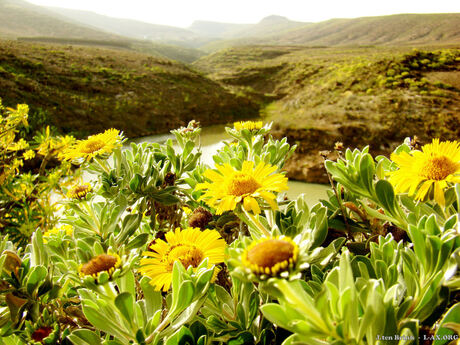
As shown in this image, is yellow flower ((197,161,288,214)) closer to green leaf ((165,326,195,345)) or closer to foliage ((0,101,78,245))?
green leaf ((165,326,195,345))

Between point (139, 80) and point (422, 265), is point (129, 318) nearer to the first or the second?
point (422, 265)

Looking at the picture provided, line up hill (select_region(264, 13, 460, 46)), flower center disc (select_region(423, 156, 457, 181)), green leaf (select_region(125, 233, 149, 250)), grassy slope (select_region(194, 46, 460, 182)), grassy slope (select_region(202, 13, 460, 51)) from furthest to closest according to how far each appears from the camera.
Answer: hill (select_region(264, 13, 460, 46))
grassy slope (select_region(202, 13, 460, 51))
grassy slope (select_region(194, 46, 460, 182))
green leaf (select_region(125, 233, 149, 250))
flower center disc (select_region(423, 156, 457, 181))

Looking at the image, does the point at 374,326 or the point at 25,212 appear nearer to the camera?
the point at 374,326

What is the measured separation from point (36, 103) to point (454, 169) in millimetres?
12564

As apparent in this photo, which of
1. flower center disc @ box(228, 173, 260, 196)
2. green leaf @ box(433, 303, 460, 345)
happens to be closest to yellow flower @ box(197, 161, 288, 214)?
flower center disc @ box(228, 173, 260, 196)

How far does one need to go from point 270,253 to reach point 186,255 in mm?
320

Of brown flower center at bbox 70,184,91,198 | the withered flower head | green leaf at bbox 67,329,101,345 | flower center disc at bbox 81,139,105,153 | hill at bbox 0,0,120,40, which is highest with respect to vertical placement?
hill at bbox 0,0,120,40

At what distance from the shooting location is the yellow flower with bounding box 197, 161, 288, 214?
0.62m

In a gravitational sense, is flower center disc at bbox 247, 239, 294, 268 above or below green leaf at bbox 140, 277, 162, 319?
→ above

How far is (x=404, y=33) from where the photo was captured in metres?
53.5

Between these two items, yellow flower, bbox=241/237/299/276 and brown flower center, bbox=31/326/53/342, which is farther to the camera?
brown flower center, bbox=31/326/53/342

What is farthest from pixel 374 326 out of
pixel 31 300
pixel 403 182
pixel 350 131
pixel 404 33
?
pixel 404 33

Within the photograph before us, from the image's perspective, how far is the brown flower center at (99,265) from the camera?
0.52 metres

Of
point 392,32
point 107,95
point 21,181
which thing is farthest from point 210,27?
point 21,181
